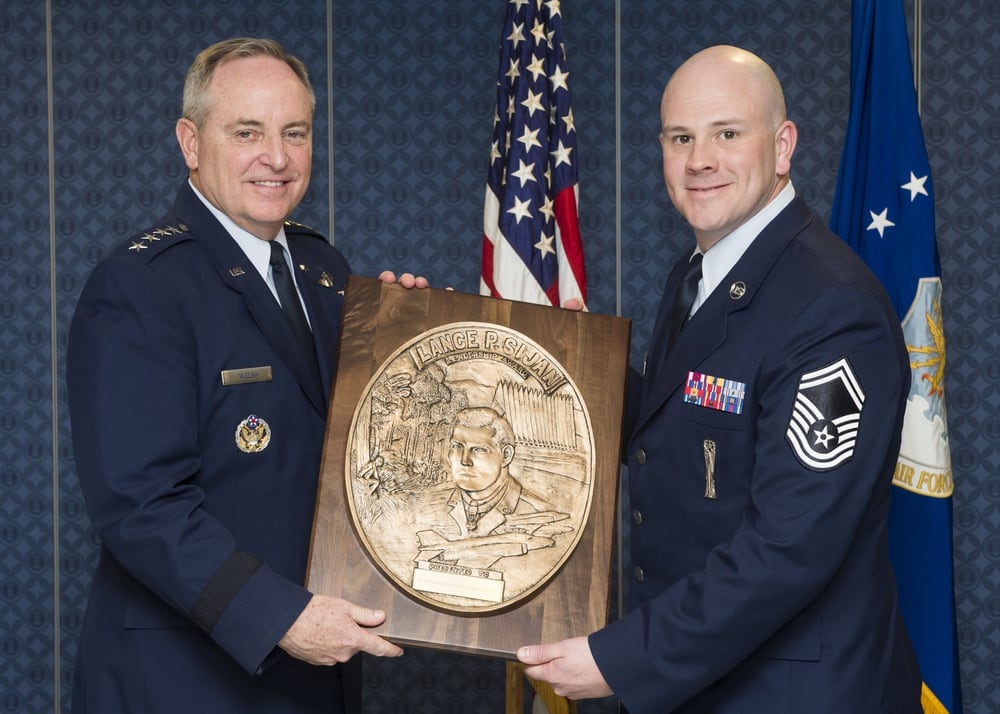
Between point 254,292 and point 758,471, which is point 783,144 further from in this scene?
point 254,292

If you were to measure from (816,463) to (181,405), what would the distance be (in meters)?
1.13

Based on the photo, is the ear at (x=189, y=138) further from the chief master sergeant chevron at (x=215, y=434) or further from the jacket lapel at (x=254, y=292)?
the jacket lapel at (x=254, y=292)

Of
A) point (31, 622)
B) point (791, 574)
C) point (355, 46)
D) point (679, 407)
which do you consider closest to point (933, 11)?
point (355, 46)

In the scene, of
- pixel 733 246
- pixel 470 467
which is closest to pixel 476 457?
pixel 470 467

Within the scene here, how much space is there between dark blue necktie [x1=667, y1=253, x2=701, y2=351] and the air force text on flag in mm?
1241

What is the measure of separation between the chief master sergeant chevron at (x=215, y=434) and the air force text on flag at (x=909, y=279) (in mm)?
1749

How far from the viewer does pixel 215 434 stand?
81.0 inches

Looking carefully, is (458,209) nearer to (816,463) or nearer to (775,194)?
(775,194)

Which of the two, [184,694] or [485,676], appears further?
[485,676]

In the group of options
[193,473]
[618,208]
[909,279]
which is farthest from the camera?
[618,208]

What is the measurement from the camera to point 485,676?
12.9ft

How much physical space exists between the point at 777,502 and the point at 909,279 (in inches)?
64.0

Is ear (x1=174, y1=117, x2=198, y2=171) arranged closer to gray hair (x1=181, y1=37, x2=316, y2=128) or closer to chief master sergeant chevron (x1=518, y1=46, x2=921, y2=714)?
gray hair (x1=181, y1=37, x2=316, y2=128)

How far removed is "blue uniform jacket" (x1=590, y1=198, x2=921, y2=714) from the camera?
182 centimetres
